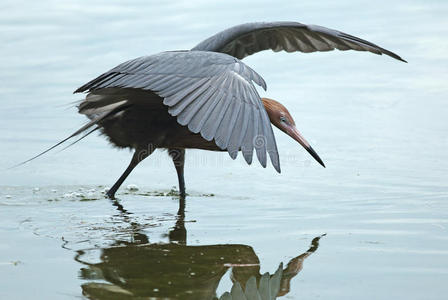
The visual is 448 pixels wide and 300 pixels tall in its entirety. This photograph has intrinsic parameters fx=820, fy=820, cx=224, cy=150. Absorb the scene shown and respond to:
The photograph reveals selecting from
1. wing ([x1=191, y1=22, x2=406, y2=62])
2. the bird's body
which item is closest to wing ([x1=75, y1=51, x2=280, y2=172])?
the bird's body

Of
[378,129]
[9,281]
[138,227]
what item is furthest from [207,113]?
[378,129]

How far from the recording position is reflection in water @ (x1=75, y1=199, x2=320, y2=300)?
3801mm

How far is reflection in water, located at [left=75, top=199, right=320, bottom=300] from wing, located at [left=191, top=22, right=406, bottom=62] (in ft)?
8.05

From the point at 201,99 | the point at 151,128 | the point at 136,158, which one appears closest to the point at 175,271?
the point at 201,99

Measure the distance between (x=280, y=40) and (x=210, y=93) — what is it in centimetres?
289

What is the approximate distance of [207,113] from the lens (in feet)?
15.6

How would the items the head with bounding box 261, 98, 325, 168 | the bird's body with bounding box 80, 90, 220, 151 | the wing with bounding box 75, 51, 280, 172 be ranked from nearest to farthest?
the wing with bounding box 75, 51, 280, 172, the bird's body with bounding box 80, 90, 220, 151, the head with bounding box 261, 98, 325, 168

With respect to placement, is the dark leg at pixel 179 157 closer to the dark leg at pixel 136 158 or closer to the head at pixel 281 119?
the dark leg at pixel 136 158

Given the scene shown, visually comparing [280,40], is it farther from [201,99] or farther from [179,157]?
[201,99]

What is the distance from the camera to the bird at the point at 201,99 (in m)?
4.66

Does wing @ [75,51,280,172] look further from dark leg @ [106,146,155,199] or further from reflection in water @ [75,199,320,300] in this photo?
dark leg @ [106,146,155,199]

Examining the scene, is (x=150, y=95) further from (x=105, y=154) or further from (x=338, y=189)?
(x=105, y=154)

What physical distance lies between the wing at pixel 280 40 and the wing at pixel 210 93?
45.8 inches

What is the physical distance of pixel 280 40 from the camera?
773 cm
